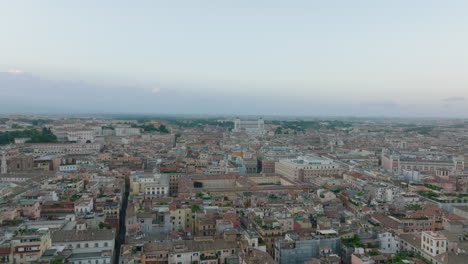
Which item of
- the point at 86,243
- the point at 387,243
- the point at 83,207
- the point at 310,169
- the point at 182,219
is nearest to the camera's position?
the point at 86,243

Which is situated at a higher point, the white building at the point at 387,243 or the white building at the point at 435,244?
the white building at the point at 435,244

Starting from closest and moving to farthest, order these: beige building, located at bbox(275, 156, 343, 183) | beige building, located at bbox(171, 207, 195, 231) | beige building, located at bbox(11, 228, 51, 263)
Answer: beige building, located at bbox(11, 228, 51, 263) → beige building, located at bbox(171, 207, 195, 231) → beige building, located at bbox(275, 156, 343, 183)

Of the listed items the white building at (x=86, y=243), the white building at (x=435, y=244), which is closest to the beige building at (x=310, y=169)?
the white building at (x=435, y=244)

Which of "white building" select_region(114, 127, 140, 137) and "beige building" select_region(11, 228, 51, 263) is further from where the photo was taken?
"white building" select_region(114, 127, 140, 137)

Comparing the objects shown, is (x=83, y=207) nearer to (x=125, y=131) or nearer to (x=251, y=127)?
(x=125, y=131)

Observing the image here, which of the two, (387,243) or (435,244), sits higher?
(435,244)

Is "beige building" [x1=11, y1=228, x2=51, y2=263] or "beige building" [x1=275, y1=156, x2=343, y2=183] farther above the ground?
"beige building" [x1=11, y1=228, x2=51, y2=263]

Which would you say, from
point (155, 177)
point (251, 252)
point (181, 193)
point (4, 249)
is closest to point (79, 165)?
point (155, 177)

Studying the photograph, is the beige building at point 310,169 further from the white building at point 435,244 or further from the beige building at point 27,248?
the beige building at point 27,248

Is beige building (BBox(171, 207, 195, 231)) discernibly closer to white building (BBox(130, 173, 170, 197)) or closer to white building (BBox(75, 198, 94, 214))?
white building (BBox(75, 198, 94, 214))

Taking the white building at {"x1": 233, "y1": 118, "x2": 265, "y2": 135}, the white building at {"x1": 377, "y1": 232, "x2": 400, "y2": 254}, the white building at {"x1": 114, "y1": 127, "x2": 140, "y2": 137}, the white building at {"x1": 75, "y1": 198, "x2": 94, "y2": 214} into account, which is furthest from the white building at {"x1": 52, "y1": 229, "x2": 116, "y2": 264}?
the white building at {"x1": 233, "y1": 118, "x2": 265, "y2": 135}

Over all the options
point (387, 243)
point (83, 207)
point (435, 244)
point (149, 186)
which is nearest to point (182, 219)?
point (83, 207)
